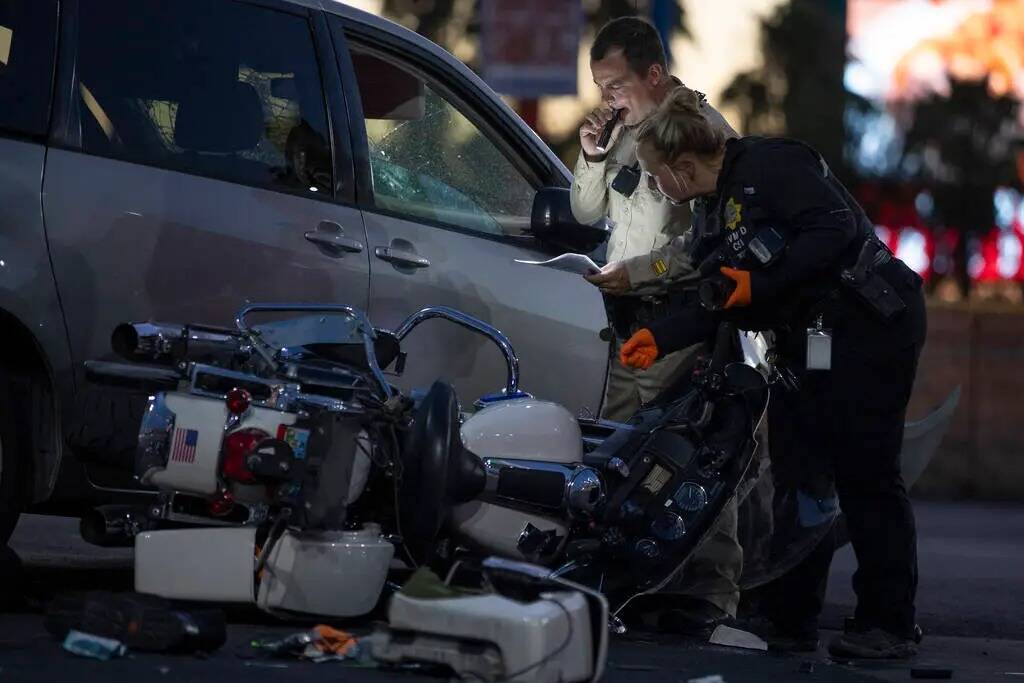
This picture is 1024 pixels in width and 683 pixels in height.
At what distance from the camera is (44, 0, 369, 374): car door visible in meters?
5.89

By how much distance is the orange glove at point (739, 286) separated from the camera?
5910mm

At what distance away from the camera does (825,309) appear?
605cm

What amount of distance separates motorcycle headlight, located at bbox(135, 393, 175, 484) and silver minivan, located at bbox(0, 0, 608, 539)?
32cm

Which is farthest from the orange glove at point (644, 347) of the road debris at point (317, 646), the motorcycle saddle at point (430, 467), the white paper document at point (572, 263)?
the road debris at point (317, 646)

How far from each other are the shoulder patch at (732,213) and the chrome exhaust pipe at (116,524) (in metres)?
1.80

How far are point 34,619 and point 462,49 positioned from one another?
28.0m

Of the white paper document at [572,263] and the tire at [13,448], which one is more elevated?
the white paper document at [572,263]

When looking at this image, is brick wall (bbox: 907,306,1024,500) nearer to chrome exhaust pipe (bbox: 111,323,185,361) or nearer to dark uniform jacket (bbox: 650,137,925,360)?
dark uniform jacket (bbox: 650,137,925,360)

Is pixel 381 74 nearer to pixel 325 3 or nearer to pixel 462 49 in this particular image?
pixel 325 3

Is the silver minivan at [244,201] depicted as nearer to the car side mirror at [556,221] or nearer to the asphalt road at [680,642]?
the car side mirror at [556,221]

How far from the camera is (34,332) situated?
5754 millimetres

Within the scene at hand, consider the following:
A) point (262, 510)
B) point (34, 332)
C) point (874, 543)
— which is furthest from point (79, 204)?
point (874, 543)

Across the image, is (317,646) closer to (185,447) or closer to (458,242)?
(185,447)

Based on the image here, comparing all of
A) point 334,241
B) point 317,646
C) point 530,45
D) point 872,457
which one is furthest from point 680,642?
point 530,45
